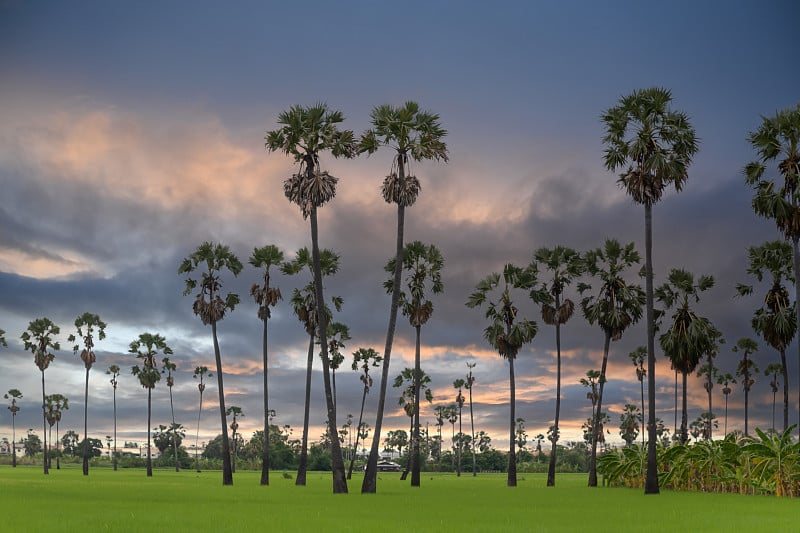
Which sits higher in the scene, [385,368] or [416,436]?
[385,368]

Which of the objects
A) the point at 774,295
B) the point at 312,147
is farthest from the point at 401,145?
the point at 774,295

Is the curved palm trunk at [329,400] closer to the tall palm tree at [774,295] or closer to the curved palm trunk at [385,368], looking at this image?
the curved palm trunk at [385,368]

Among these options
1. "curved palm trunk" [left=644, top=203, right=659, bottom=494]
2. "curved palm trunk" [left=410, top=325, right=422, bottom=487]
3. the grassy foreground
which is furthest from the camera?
"curved palm trunk" [left=410, top=325, right=422, bottom=487]

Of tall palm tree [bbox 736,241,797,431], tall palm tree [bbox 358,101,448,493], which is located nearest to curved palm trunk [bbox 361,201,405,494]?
tall palm tree [bbox 358,101,448,493]

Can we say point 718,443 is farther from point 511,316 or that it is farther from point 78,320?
point 78,320

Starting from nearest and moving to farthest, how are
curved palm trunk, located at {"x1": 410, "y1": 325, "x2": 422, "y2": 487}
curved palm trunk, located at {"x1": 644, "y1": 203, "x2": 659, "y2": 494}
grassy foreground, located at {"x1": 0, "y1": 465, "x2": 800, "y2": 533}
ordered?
grassy foreground, located at {"x1": 0, "y1": 465, "x2": 800, "y2": 533}
curved palm trunk, located at {"x1": 644, "y1": 203, "x2": 659, "y2": 494}
curved palm trunk, located at {"x1": 410, "y1": 325, "x2": 422, "y2": 487}

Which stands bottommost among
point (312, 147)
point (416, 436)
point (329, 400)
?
point (416, 436)

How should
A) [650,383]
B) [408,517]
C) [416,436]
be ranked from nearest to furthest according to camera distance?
[408,517] < [650,383] < [416,436]

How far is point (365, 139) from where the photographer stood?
48469 mm

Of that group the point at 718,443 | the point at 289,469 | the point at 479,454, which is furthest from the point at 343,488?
the point at 479,454

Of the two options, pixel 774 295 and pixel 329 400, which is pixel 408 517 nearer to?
pixel 329 400

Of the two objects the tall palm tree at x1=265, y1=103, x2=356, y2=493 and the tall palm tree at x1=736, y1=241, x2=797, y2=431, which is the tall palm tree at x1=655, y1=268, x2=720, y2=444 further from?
the tall palm tree at x1=265, y1=103, x2=356, y2=493

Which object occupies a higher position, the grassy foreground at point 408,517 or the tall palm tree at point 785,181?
the tall palm tree at point 785,181

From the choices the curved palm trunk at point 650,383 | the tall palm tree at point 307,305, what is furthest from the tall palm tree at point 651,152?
the tall palm tree at point 307,305
